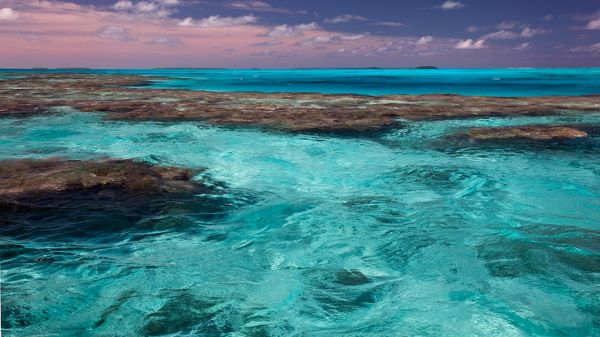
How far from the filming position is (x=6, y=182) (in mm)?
15789

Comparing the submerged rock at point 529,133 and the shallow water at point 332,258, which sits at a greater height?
the submerged rock at point 529,133

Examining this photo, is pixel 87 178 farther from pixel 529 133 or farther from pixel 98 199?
pixel 529 133

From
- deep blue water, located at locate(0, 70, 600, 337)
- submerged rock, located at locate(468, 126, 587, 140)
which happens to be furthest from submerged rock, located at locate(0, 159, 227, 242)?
submerged rock, located at locate(468, 126, 587, 140)

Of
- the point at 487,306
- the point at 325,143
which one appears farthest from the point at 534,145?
the point at 487,306

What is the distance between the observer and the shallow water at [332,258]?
8508mm

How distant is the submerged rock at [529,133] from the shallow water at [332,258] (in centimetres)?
652

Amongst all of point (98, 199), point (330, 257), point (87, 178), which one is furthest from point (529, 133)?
point (87, 178)

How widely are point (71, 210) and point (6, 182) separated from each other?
164 inches

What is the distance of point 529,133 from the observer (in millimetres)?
27719

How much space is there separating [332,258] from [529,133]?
2199 centimetres

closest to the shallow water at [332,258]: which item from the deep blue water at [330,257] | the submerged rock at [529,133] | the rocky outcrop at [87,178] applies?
the deep blue water at [330,257]

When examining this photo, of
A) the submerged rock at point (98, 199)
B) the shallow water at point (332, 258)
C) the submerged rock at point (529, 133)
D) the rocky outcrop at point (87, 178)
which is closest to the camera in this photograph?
the shallow water at point (332, 258)

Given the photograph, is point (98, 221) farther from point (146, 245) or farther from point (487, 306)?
point (487, 306)

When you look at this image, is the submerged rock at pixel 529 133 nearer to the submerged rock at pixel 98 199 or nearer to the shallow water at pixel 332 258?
the shallow water at pixel 332 258
